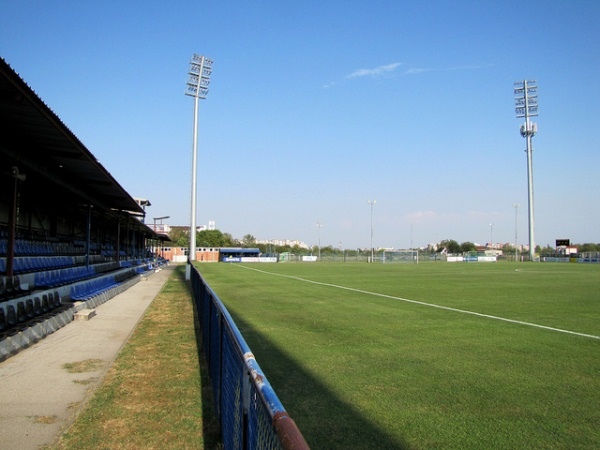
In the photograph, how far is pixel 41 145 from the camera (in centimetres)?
1081

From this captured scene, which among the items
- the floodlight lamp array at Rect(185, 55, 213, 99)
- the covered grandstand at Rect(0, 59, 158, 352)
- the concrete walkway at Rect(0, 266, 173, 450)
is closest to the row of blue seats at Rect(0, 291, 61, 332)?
the covered grandstand at Rect(0, 59, 158, 352)

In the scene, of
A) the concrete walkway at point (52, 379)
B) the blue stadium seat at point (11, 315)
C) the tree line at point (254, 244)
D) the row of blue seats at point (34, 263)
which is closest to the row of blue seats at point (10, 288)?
the blue stadium seat at point (11, 315)

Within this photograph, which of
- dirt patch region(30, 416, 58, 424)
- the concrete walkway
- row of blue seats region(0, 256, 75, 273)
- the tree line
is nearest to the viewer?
the concrete walkway

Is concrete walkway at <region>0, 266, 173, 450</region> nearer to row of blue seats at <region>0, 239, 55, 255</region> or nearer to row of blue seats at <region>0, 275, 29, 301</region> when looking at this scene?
row of blue seats at <region>0, 275, 29, 301</region>

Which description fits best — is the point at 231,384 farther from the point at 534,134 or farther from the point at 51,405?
the point at 534,134

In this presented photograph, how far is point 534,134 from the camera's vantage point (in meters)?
73.5

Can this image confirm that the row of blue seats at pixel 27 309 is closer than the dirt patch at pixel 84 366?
No

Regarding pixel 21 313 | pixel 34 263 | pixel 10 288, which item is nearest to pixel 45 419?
pixel 21 313

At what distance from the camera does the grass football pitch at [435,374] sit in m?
3.84

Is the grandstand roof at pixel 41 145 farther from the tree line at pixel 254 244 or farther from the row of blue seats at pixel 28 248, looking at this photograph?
the tree line at pixel 254 244

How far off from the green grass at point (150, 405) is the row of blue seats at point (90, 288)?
5.13 metres

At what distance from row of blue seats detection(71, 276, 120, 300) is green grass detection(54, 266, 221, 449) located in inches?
202

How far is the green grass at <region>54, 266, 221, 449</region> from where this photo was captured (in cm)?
395

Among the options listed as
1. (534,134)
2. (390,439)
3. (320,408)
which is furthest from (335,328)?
(534,134)
